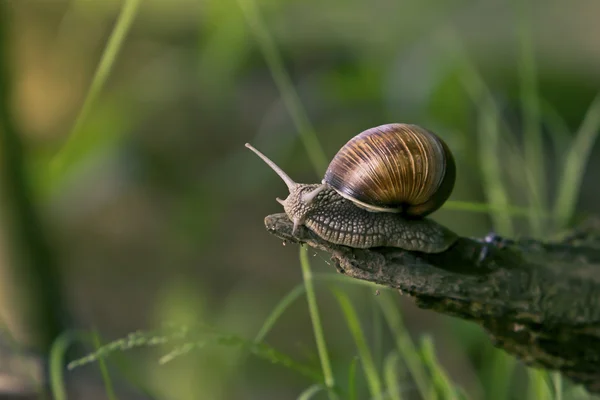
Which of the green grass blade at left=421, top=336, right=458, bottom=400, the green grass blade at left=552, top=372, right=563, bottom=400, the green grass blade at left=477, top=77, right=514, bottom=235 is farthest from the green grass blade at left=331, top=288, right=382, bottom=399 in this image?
the green grass blade at left=477, top=77, right=514, bottom=235

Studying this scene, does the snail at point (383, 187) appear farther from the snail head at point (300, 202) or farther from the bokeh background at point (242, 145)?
the bokeh background at point (242, 145)

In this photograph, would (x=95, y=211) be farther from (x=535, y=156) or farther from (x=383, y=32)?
(x=535, y=156)

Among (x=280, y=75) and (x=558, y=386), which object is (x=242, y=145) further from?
(x=558, y=386)

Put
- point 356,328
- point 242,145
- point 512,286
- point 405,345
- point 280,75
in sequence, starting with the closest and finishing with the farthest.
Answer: point 512,286 → point 356,328 → point 405,345 → point 280,75 → point 242,145

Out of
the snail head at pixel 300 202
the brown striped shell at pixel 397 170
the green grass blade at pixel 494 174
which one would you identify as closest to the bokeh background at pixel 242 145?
the green grass blade at pixel 494 174

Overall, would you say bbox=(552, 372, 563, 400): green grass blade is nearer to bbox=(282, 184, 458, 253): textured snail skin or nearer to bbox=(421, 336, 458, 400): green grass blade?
bbox=(421, 336, 458, 400): green grass blade

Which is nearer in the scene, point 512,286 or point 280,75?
point 512,286

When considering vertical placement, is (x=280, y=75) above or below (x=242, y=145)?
below

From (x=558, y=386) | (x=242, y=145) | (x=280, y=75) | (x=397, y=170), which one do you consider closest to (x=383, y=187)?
(x=397, y=170)
